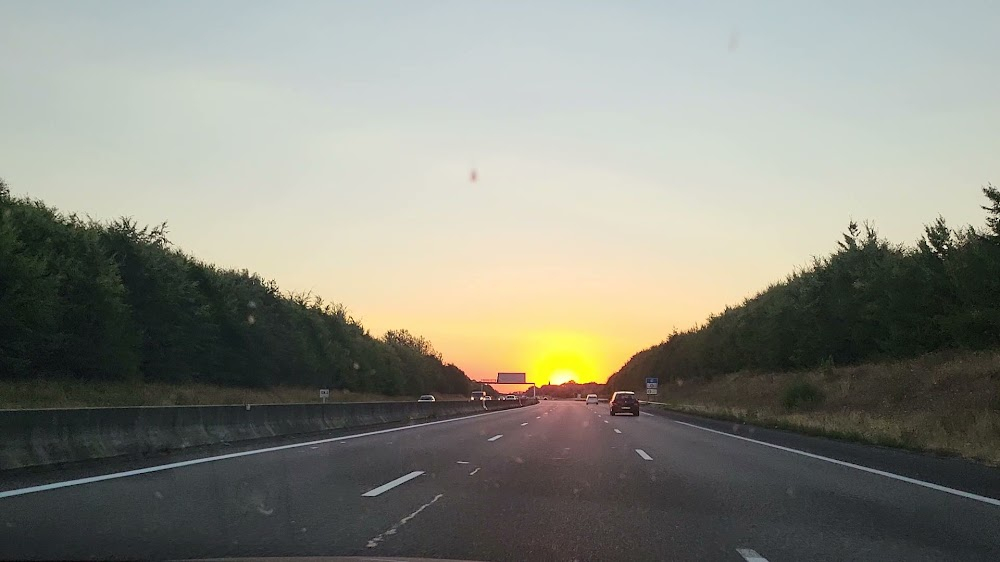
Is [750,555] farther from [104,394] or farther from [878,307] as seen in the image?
[878,307]

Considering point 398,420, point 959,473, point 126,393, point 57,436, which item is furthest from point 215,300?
point 959,473

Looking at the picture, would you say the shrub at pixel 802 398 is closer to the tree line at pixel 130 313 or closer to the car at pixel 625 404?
the car at pixel 625 404

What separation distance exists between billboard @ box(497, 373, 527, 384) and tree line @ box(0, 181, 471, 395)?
6814 cm

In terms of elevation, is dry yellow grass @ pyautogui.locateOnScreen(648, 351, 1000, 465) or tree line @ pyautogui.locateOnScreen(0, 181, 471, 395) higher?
tree line @ pyautogui.locateOnScreen(0, 181, 471, 395)

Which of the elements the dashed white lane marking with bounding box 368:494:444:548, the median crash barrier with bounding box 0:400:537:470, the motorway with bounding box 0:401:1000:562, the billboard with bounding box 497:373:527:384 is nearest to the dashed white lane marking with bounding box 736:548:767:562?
the motorway with bounding box 0:401:1000:562

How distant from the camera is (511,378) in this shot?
151875 mm

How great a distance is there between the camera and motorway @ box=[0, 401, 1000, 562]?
700 centimetres

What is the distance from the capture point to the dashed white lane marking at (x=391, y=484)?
10.2 m

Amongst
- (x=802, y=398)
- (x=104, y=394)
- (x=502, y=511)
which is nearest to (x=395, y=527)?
(x=502, y=511)

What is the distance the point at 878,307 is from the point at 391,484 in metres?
44.1

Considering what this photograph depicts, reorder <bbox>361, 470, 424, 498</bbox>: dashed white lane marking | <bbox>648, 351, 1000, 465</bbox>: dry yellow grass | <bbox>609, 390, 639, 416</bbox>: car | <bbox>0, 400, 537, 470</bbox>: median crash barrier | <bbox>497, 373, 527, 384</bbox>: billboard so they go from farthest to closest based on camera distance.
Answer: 1. <bbox>497, 373, 527, 384</bbox>: billboard
2. <bbox>609, 390, 639, 416</bbox>: car
3. <bbox>648, 351, 1000, 465</bbox>: dry yellow grass
4. <bbox>0, 400, 537, 470</bbox>: median crash barrier
5. <bbox>361, 470, 424, 498</bbox>: dashed white lane marking

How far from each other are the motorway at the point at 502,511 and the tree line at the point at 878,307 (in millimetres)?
25778

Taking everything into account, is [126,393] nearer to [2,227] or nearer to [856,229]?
[2,227]

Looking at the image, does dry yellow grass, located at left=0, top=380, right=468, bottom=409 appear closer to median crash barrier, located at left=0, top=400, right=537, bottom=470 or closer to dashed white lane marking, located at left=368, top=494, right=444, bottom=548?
median crash barrier, located at left=0, top=400, right=537, bottom=470
